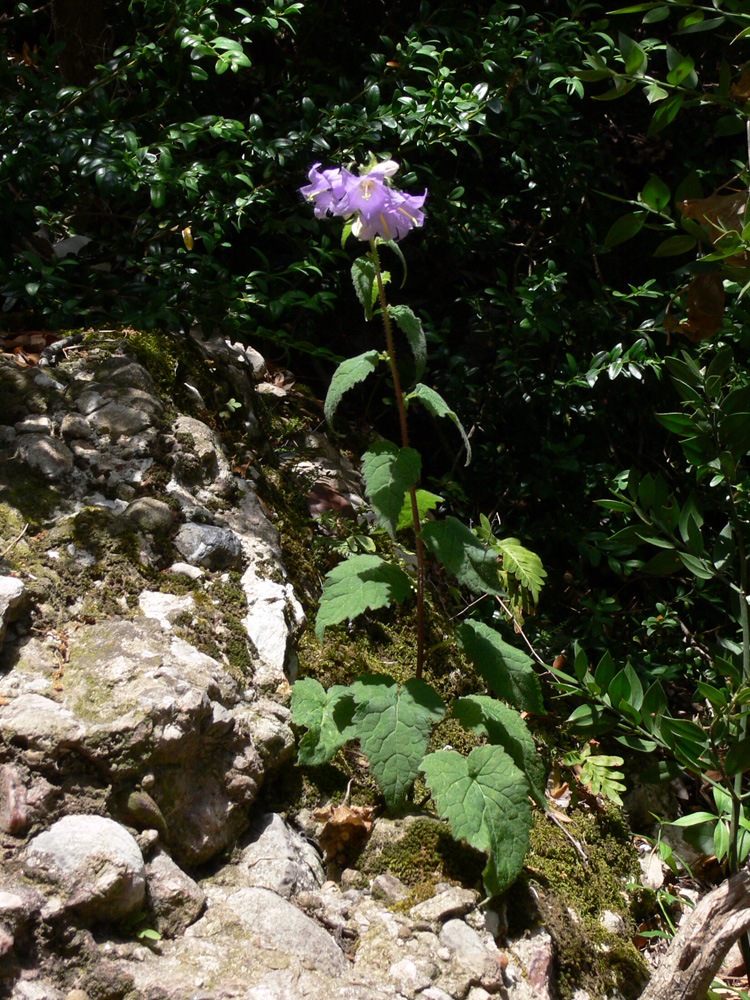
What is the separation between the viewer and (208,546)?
2346 mm

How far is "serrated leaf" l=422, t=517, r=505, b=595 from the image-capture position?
1.91 meters

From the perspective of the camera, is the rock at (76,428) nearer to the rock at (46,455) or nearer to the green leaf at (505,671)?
the rock at (46,455)

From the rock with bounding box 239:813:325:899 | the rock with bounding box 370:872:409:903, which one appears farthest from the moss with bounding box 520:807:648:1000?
the rock with bounding box 239:813:325:899

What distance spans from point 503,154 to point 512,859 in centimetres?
328

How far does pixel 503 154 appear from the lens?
12.6ft

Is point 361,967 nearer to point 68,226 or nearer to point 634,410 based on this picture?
point 634,410

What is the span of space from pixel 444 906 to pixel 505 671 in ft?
1.84

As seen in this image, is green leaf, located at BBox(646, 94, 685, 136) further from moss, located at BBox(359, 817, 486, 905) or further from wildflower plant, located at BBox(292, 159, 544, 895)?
moss, located at BBox(359, 817, 486, 905)

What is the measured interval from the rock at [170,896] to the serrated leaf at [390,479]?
0.86 metres

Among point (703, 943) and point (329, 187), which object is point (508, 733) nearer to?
point (703, 943)

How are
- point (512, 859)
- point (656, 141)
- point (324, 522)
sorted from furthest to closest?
1. point (656, 141)
2. point (324, 522)
3. point (512, 859)

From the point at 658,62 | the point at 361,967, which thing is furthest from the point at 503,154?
the point at 361,967

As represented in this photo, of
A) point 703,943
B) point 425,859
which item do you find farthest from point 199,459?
point 703,943

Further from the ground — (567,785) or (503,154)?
(503,154)
